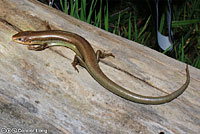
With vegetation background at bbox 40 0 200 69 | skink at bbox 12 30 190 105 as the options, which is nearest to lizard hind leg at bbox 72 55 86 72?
skink at bbox 12 30 190 105

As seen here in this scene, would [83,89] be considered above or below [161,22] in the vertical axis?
below

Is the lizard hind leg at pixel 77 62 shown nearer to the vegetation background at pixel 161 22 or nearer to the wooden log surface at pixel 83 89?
the wooden log surface at pixel 83 89

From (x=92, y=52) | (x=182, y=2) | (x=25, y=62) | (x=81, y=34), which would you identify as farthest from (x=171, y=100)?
(x=182, y=2)

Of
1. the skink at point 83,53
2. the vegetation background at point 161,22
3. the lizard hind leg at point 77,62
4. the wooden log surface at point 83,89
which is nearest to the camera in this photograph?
the wooden log surface at point 83,89

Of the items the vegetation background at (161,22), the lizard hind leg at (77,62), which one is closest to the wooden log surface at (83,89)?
the lizard hind leg at (77,62)

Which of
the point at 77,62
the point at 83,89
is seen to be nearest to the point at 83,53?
the point at 77,62

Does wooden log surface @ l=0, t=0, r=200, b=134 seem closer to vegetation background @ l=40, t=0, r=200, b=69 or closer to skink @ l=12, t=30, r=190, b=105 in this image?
skink @ l=12, t=30, r=190, b=105

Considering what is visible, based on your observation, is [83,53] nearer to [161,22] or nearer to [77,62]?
[77,62]
